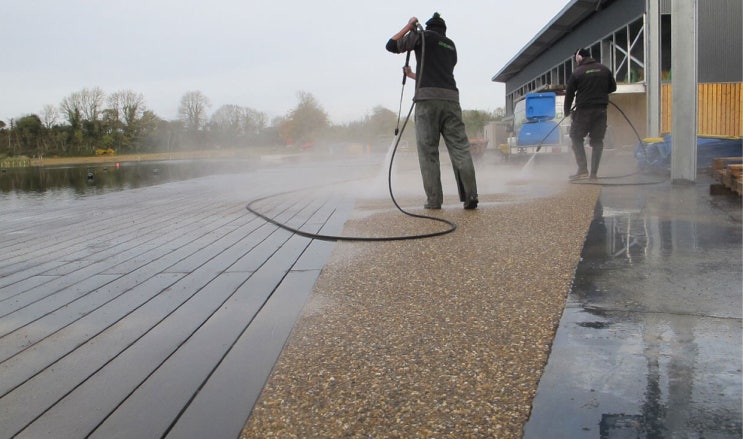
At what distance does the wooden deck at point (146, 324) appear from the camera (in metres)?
2.04

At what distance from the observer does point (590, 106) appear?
9.82 m

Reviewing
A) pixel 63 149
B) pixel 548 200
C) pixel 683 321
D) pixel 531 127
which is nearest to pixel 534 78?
pixel 531 127

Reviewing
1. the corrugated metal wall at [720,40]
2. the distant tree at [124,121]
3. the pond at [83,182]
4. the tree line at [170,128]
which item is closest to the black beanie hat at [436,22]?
the pond at [83,182]

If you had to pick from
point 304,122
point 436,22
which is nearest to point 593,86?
Result: point 436,22

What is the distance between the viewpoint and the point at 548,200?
729 centimetres

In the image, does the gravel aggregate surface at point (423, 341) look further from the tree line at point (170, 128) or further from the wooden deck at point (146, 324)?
the tree line at point (170, 128)

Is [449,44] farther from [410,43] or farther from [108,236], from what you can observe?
[108,236]

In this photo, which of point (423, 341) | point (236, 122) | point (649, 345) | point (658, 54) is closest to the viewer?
point (649, 345)

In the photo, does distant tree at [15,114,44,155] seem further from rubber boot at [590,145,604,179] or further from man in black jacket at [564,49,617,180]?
rubber boot at [590,145,604,179]

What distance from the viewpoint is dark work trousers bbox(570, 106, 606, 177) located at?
9.80 m

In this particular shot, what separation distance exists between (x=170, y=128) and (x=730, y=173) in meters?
62.1

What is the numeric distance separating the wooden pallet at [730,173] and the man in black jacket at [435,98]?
2787mm

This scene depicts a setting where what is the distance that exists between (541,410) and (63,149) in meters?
81.3

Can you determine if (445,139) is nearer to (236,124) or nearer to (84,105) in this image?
(236,124)
